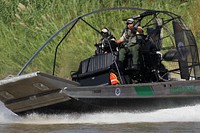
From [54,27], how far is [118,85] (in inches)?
282

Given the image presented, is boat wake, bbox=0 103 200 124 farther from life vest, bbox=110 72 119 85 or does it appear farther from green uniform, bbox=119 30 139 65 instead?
green uniform, bbox=119 30 139 65

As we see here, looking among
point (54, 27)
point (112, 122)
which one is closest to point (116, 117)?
point (112, 122)

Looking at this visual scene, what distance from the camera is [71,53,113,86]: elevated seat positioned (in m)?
12.7

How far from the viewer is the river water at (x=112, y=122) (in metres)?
10.9

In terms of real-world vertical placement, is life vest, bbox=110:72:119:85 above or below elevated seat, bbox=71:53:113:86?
below

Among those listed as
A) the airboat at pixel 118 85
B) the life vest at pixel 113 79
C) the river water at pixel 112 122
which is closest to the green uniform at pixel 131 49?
the airboat at pixel 118 85

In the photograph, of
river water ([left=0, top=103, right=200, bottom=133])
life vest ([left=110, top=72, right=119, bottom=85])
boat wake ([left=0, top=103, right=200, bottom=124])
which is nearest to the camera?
river water ([left=0, top=103, right=200, bottom=133])

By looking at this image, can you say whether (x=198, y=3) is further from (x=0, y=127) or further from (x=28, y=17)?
(x=0, y=127)

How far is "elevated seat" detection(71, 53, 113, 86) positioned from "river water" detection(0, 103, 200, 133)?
64 centimetres

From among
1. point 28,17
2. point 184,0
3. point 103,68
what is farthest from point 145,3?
point 103,68

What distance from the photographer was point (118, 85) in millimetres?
11992

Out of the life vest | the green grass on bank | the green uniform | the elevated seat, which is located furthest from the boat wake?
the green grass on bank

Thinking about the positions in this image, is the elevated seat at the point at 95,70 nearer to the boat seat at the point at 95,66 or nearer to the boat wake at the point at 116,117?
the boat seat at the point at 95,66

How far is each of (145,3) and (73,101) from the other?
7383 mm
